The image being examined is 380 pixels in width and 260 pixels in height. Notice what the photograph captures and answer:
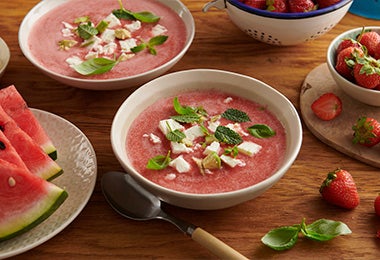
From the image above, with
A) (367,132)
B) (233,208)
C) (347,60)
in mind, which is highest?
(347,60)

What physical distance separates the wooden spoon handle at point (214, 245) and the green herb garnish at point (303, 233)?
0.16 metres

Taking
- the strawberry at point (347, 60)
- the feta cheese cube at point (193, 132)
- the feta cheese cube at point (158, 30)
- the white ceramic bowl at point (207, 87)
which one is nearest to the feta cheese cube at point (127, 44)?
the feta cheese cube at point (158, 30)

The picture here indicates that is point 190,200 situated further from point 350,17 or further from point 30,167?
point 350,17

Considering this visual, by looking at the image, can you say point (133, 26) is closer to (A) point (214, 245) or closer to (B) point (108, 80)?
(B) point (108, 80)

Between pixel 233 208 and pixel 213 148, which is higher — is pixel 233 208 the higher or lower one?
the lower one

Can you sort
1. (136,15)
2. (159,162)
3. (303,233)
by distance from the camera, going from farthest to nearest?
(136,15)
(159,162)
(303,233)

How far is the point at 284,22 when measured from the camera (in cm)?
243

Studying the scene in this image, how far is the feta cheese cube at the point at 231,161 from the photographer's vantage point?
1907mm

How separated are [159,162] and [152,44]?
72 centimetres

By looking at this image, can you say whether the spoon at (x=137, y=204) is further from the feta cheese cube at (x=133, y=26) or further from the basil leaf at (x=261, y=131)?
the feta cheese cube at (x=133, y=26)

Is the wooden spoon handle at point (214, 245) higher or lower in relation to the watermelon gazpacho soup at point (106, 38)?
lower

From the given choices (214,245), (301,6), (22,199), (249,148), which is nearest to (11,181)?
(22,199)

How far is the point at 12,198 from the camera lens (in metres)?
1.78

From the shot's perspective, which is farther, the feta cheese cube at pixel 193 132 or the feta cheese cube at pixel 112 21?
the feta cheese cube at pixel 112 21
